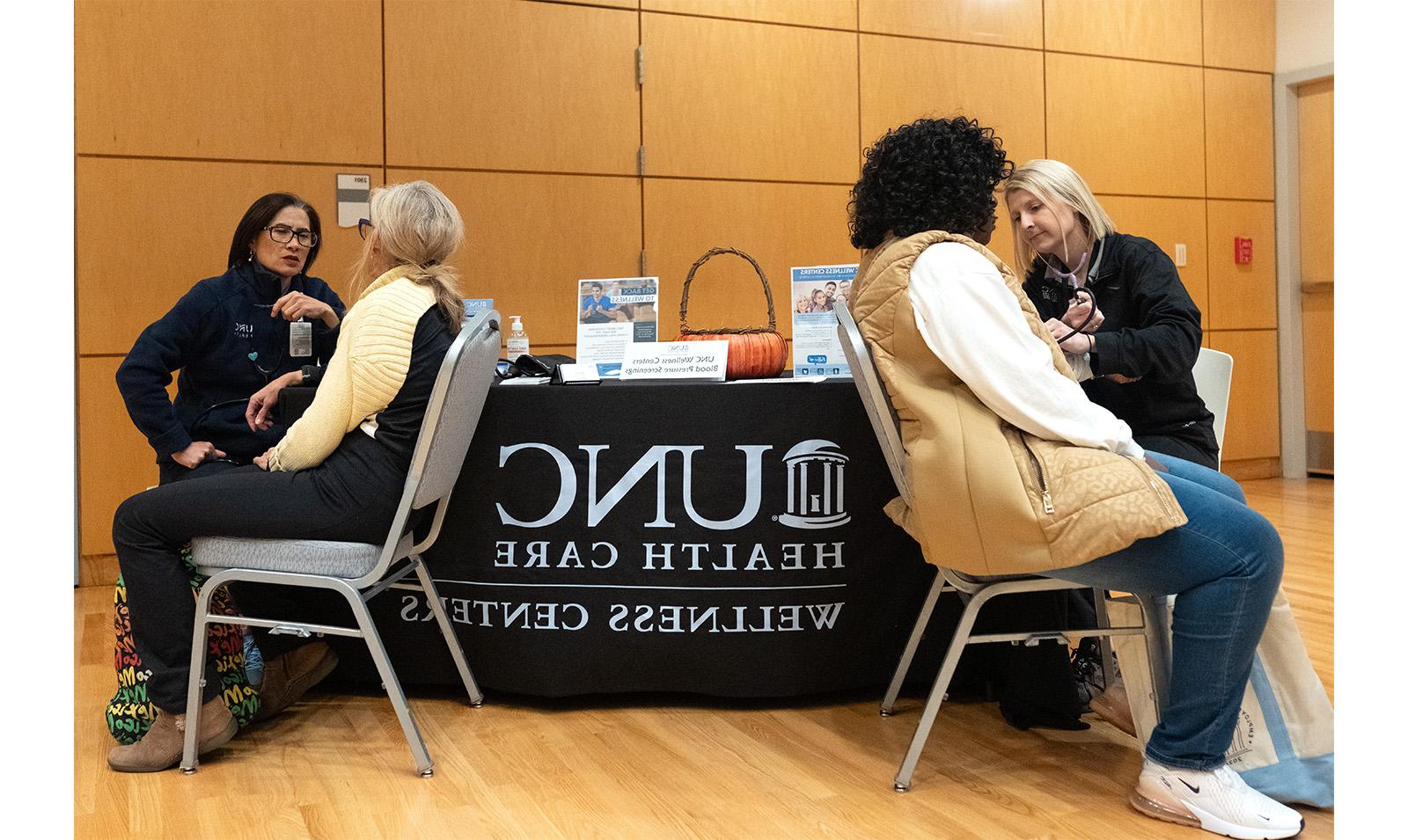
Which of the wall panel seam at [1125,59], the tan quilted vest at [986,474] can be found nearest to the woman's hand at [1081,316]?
the tan quilted vest at [986,474]

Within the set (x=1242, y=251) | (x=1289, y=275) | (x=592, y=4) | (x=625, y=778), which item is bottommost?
(x=625, y=778)

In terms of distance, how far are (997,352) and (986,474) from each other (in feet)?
0.67

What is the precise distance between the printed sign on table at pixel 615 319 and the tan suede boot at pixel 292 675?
3.12 ft

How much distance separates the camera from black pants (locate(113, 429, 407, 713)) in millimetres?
2303

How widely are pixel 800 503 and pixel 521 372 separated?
799 millimetres

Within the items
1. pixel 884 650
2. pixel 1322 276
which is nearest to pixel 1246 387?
pixel 1322 276

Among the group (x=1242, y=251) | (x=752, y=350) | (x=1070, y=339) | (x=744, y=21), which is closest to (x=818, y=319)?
(x=752, y=350)

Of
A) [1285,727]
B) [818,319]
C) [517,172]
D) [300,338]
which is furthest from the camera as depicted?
[517,172]

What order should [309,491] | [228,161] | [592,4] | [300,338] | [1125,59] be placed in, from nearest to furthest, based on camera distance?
[309,491] < [300,338] < [228,161] < [592,4] < [1125,59]

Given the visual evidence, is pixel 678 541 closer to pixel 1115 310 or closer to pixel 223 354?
pixel 1115 310

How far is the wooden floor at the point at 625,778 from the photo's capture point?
2.06 m

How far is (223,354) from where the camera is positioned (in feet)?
9.61

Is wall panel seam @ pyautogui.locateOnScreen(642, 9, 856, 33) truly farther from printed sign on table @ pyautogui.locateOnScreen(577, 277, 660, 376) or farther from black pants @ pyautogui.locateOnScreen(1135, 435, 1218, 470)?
black pants @ pyautogui.locateOnScreen(1135, 435, 1218, 470)

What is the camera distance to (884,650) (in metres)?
2.75
